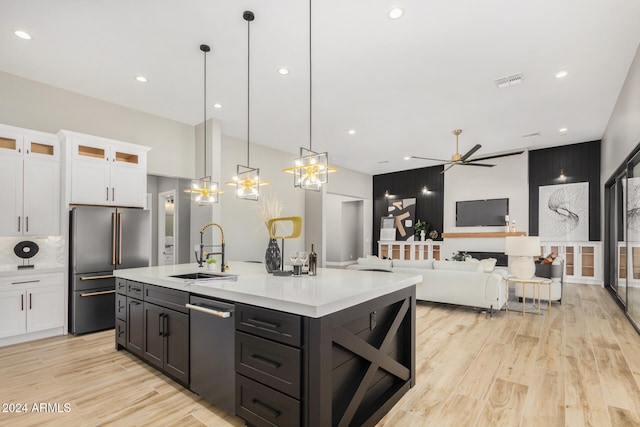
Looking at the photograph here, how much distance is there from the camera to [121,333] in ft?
10.6

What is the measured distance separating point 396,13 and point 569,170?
700cm

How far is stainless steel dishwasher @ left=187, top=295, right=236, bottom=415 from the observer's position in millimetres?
2014

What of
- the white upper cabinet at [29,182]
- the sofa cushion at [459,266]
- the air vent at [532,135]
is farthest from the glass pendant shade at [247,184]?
the air vent at [532,135]

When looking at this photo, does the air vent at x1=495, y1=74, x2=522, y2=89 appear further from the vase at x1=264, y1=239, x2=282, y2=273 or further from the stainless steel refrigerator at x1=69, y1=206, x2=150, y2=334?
the stainless steel refrigerator at x1=69, y1=206, x2=150, y2=334

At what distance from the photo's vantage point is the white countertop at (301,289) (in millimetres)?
1678

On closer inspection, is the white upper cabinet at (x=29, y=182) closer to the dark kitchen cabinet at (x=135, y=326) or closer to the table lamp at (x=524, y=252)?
the dark kitchen cabinet at (x=135, y=326)

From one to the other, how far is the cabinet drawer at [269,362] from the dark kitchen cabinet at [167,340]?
672 mm

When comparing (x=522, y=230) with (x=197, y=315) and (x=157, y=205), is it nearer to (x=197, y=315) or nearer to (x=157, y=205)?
(x=197, y=315)

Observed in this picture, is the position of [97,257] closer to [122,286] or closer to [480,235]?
[122,286]

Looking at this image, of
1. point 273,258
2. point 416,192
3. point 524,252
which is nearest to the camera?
point 273,258

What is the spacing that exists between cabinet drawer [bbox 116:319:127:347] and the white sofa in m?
3.27

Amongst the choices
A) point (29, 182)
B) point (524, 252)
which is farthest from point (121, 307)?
point (524, 252)

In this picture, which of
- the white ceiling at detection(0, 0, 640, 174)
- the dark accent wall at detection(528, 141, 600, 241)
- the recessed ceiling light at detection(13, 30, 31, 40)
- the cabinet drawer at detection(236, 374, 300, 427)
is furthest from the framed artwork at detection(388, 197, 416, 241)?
the recessed ceiling light at detection(13, 30, 31, 40)

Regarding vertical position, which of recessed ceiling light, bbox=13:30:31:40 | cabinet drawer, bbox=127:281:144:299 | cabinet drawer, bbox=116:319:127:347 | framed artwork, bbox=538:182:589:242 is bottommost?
cabinet drawer, bbox=116:319:127:347
